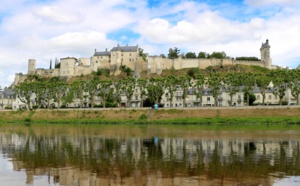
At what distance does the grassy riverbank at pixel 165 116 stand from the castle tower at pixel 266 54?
77396 mm

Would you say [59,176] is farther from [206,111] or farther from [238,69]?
[238,69]

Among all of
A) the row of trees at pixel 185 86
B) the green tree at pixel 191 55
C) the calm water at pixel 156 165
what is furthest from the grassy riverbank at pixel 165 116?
the green tree at pixel 191 55

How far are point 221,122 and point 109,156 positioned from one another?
4096cm

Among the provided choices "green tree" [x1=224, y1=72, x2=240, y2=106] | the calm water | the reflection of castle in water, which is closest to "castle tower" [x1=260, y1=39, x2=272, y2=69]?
"green tree" [x1=224, y1=72, x2=240, y2=106]

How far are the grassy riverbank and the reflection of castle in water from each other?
31.1 meters

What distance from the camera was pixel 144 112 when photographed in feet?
236

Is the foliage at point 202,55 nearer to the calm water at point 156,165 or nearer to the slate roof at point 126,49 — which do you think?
the slate roof at point 126,49

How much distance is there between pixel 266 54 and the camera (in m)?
139

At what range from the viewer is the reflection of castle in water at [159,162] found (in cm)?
1702

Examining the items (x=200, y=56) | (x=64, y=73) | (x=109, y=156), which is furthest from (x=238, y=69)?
(x=109, y=156)

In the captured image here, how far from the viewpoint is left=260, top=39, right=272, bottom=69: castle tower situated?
452 ft

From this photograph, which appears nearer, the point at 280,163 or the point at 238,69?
the point at 280,163

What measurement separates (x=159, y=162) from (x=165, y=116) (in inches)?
1861

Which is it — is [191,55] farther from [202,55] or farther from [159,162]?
[159,162]
